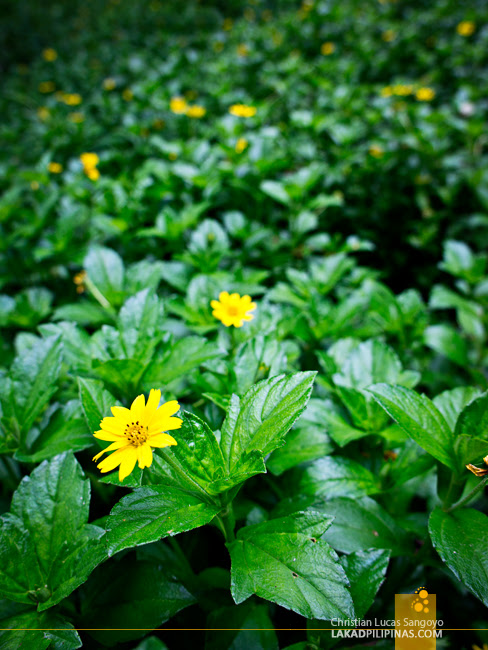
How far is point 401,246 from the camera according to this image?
259cm

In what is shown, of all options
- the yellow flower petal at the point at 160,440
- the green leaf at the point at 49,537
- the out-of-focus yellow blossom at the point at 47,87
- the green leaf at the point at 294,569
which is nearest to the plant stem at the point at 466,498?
the green leaf at the point at 294,569

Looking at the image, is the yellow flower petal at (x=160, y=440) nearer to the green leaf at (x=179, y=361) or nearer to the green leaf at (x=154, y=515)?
the green leaf at (x=154, y=515)

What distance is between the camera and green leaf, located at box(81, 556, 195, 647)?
828 mm

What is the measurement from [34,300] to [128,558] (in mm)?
1137

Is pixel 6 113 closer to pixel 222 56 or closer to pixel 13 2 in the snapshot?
pixel 222 56

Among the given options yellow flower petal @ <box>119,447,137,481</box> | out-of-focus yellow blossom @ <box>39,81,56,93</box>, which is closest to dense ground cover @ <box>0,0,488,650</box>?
yellow flower petal @ <box>119,447,137,481</box>

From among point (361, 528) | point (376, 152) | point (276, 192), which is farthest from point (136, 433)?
point (376, 152)

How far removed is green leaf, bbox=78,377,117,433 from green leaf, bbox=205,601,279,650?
1.56ft

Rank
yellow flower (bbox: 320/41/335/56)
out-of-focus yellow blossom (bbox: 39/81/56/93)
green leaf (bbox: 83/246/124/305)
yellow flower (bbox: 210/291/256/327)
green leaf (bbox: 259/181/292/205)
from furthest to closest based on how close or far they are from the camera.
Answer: out-of-focus yellow blossom (bbox: 39/81/56/93) → yellow flower (bbox: 320/41/335/56) → green leaf (bbox: 259/181/292/205) → green leaf (bbox: 83/246/124/305) → yellow flower (bbox: 210/291/256/327)

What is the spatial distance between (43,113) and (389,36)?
3.21 metres

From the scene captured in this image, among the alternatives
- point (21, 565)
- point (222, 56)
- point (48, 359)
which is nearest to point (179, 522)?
point (21, 565)

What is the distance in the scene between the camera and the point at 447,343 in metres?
1.48

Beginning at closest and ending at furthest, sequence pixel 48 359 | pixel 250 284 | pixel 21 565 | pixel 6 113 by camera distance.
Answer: pixel 21 565
pixel 48 359
pixel 250 284
pixel 6 113

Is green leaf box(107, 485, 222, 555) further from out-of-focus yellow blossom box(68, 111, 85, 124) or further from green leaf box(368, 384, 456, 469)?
out-of-focus yellow blossom box(68, 111, 85, 124)
